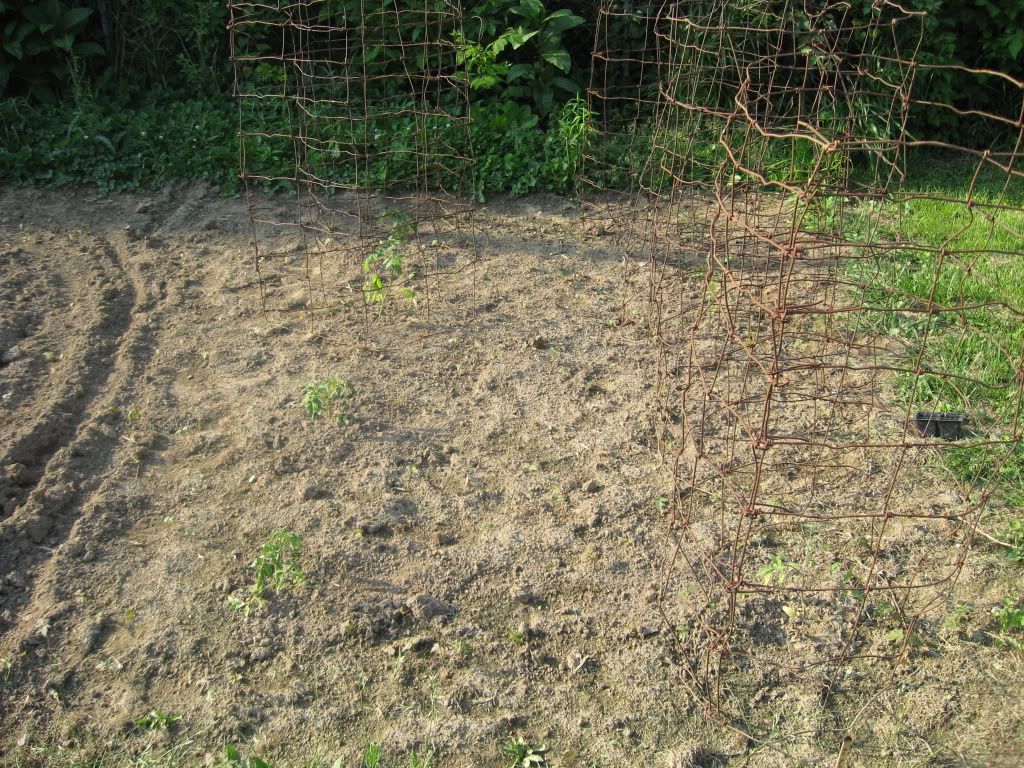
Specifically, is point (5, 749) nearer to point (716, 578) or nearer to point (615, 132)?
point (716, 578)

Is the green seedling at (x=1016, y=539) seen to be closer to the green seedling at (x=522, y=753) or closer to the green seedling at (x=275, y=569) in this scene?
the green seedling at (x=522, y=753)

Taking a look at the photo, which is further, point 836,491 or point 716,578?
point 836,491

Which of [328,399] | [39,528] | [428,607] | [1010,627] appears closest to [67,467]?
[39,528]

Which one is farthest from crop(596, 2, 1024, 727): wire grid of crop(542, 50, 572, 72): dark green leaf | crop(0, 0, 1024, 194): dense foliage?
crop(0, 0, 1024, 194): dense foliage

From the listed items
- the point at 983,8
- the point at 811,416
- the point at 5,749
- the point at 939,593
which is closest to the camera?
the point at 5,749

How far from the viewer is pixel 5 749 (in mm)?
2527

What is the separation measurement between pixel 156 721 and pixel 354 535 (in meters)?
0.89

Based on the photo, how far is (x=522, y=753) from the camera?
100 inches

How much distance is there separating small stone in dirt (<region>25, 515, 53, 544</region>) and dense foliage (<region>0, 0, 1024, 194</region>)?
323cm

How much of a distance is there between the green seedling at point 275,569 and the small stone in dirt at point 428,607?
1.22 ft

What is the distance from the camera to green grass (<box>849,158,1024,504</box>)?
3607mm

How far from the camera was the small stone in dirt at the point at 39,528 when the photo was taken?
318cm

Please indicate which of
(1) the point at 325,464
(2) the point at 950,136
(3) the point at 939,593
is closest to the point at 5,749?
(1) the point at 325,464

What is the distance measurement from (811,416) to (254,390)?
2.32 meters
